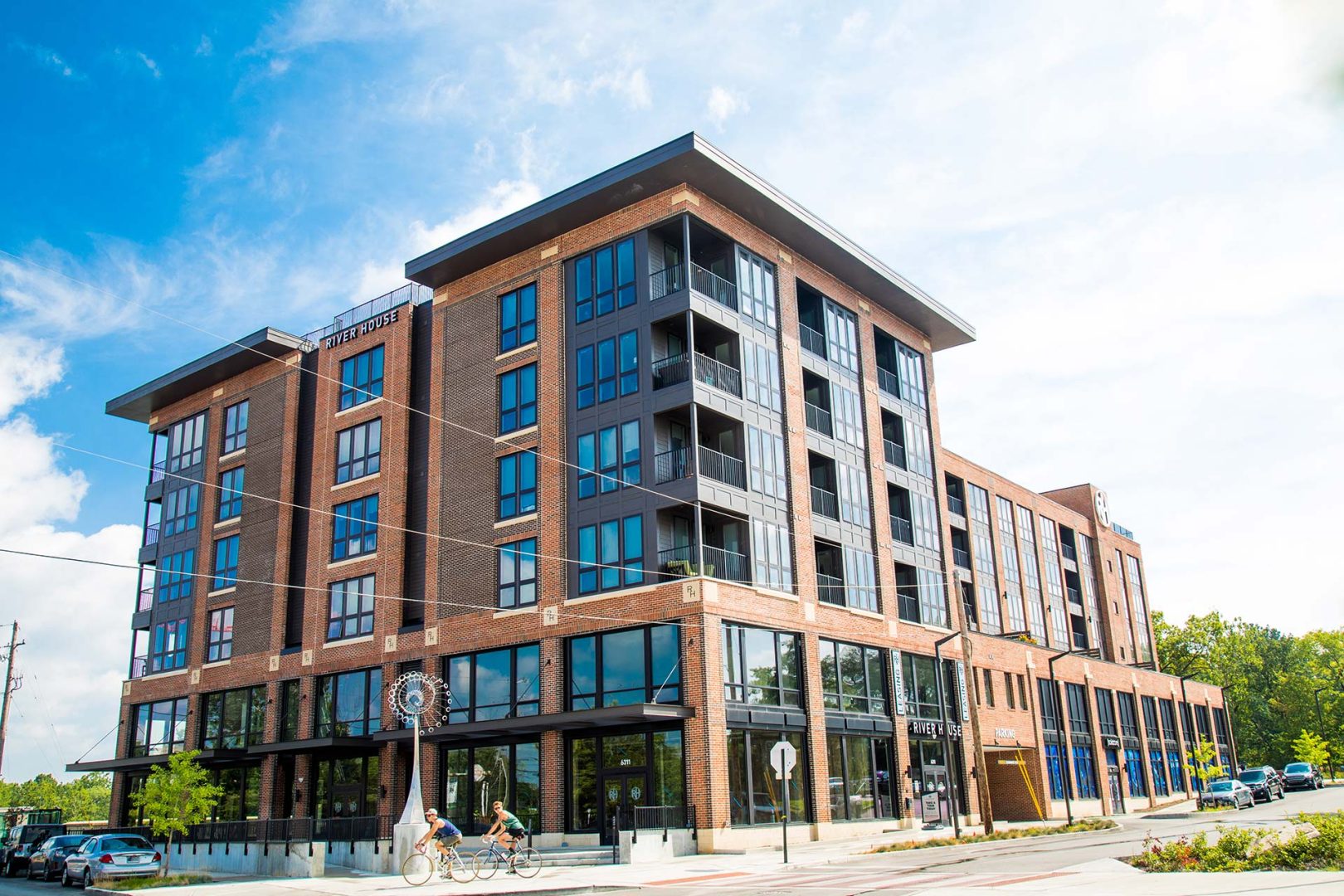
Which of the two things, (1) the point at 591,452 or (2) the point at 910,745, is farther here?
(2) the point at 910,745

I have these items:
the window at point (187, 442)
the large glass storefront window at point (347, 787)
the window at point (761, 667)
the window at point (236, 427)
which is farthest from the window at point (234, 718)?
the window at point (761, 667)

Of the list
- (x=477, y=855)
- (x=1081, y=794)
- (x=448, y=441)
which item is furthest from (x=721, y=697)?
(x=1081, y=794)

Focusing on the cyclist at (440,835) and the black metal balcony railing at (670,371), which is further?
the black metal balcony railing at (670,371)

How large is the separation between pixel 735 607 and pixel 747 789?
5605 mm

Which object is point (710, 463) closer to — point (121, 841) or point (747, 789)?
point (747, 789)

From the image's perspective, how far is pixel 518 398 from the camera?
40688 millimetres

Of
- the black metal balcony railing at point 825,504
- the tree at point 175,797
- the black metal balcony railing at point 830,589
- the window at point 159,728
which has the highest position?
the black metal balcony railing at point 825,504

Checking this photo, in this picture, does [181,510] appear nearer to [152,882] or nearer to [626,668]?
[152,882]

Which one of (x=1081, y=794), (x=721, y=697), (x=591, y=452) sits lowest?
(x=1081, y=794)

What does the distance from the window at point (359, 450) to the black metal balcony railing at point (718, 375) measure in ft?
50.9

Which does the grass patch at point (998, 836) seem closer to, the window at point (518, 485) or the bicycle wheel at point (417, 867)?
the bicycle wheel at point (417, 867)

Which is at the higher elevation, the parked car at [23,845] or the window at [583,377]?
the window at [583,377]

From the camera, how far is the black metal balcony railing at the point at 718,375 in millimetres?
36700

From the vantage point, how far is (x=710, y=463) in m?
36.3
